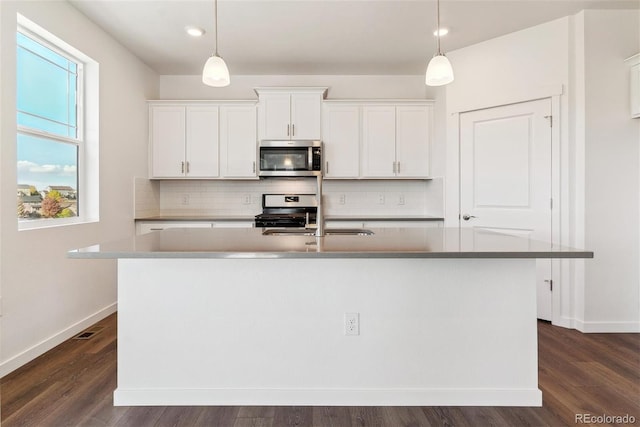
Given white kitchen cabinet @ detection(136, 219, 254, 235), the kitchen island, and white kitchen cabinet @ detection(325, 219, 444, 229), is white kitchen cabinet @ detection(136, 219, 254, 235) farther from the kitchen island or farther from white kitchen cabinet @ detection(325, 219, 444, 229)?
the kitchen island

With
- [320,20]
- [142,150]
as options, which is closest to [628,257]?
[320,20]

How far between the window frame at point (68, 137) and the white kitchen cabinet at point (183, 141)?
1043 millimetres

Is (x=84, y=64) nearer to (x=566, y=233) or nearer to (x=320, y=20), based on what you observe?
(x=320, y=20)

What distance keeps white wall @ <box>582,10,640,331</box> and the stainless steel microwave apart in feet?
8.20

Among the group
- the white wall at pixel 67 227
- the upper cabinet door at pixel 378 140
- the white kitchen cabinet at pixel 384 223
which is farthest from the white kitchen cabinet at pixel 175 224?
the upper cabinet door at pixel 378 140

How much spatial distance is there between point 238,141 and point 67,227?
196 centimetres

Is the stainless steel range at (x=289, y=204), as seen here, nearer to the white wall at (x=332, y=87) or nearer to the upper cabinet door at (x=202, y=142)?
the upper cabinet door at (x=202, y=142)

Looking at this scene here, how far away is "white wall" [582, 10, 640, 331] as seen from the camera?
293 cm

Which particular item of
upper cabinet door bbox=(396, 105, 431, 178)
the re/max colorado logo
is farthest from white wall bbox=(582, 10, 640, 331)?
upper cabinet door bbox=(396, 105, 431, 178)

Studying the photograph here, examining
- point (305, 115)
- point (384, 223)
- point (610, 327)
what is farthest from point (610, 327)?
point (305, 115)

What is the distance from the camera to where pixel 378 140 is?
4.17m

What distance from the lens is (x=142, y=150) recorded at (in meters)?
4.02

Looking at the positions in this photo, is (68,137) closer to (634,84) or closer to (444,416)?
(444,416)

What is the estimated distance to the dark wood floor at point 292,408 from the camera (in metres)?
1.74
